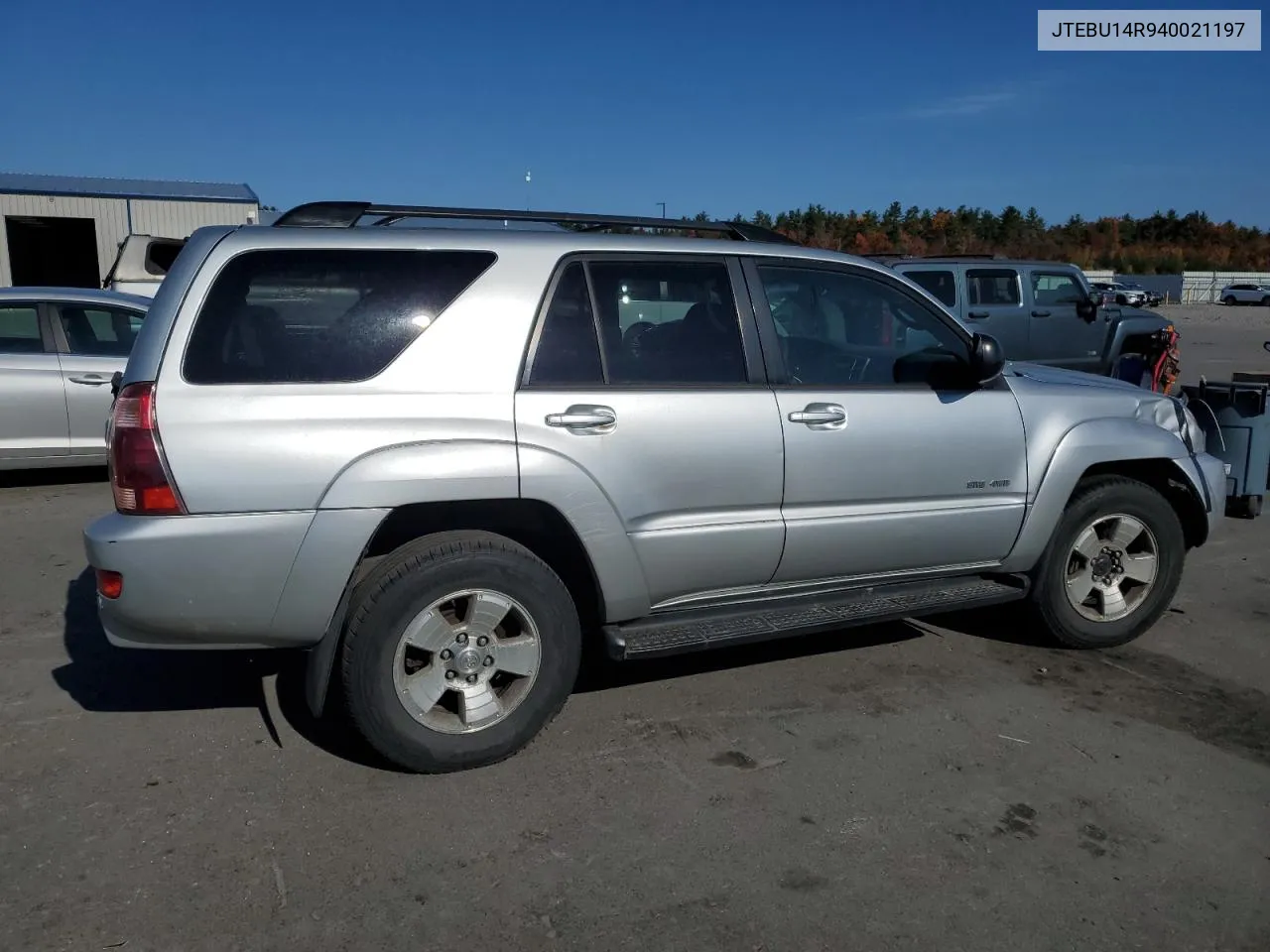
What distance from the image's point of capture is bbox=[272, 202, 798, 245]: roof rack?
12.6 ft

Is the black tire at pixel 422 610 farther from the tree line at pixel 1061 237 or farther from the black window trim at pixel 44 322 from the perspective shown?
the tree line at pixel 1061 237

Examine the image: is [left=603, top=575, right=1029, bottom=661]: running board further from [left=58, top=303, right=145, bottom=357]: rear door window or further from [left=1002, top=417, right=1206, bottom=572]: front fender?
[left=58, top=303, right=145, bottom=357]: rear door window

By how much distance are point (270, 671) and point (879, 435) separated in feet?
9.18

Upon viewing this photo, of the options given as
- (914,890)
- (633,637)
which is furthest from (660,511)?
(914,890)

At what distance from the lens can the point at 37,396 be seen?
8.07m

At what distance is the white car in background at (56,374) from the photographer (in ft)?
26.4

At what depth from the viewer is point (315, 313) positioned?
11.7ft

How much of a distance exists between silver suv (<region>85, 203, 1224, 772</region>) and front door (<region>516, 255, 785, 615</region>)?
0.01m

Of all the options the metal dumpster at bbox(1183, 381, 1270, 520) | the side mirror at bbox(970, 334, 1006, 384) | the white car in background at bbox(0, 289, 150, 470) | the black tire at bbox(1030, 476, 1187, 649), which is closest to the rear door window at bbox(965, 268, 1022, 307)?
the metal dumpster at bbox(1183, 381, 1270, 520)

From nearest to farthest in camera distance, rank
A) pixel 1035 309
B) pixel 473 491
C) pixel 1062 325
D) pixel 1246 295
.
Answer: pixel 473 491 < pixel 1035 309 < pixel 1062 325 < pixel 1246 295

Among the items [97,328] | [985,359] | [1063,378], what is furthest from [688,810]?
[97,328]

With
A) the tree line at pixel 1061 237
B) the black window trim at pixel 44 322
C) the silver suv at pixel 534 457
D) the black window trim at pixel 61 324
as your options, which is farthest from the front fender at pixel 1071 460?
the tree line at pixel 1061 237

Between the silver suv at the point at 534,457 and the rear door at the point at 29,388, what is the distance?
17.2ft

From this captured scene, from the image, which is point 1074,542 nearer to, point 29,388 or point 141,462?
point 141,462
